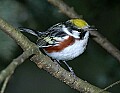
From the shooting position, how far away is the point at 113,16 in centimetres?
168

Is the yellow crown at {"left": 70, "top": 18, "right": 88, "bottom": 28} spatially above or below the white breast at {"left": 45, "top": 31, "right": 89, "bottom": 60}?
above

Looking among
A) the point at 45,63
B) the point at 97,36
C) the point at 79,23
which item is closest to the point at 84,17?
the point at 97,36

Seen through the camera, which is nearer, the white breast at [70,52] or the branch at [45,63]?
the branch at [45,63]

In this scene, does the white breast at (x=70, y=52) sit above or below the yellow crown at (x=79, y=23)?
below

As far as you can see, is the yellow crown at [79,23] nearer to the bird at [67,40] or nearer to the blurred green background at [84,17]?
the bird at [67,40]

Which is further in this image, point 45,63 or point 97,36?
point 97,36

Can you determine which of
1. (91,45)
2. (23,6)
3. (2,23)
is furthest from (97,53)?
(2,23)

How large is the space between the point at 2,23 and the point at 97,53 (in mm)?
974

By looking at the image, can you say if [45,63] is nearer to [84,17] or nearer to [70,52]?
[70,52]

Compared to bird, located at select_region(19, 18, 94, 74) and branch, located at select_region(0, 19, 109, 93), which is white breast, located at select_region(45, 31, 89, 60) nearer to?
bird, located at select_region(19, 18, 94, 74)

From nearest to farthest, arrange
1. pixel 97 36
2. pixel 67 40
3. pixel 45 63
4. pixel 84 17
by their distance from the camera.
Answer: pixel 45 63, pixel 67 40, pixel 97 36, pixel 84 17

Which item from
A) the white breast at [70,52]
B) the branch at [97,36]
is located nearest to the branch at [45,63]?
the white breast at [70,52]

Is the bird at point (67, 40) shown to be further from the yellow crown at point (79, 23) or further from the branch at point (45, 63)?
the branch at point (45, 63)

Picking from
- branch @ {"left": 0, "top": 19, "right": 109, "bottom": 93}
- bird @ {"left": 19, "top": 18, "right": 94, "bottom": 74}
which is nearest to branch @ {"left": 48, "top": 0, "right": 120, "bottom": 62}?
bird @ {"left": 19, "top": 18, "right": 94, "bottom": 74}
